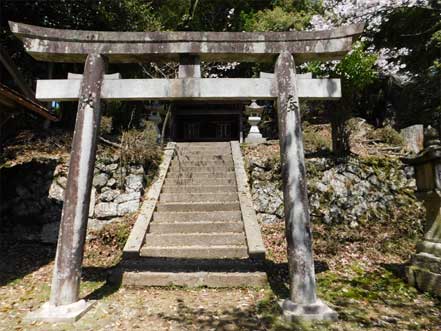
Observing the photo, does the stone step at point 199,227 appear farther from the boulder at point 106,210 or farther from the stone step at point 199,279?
the boulder at point 106,210

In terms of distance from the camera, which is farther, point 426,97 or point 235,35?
point 426,97

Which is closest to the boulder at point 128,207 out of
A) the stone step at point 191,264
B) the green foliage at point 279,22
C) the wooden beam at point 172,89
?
the stone step at point 191,264

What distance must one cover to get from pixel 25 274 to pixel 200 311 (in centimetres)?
402

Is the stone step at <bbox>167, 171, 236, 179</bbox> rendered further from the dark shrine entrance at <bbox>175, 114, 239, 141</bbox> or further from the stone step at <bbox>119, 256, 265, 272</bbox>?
the dark shrine entrance at <bbox>175, 114, 239, 141</bbox>

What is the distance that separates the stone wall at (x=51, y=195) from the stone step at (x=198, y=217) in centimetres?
122

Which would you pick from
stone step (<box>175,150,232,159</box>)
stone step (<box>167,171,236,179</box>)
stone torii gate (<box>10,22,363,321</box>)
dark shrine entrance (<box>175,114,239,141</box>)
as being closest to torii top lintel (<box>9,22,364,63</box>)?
stone torii gate (<box>10,22,363,321</box>)

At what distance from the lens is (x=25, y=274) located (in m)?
6.33

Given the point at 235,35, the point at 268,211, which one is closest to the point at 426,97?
the point at 268,211

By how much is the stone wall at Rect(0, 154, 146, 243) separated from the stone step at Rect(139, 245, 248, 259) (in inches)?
92.1

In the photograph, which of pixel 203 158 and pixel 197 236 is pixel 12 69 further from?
pixel 197 236

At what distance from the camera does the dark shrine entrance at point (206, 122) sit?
59.1 ft

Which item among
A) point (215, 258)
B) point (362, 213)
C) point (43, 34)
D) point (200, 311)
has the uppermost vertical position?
point (43, 34)

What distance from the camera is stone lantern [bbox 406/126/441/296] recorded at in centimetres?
512

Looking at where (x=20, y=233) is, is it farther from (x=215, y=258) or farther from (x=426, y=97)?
(x=426, y=97)
